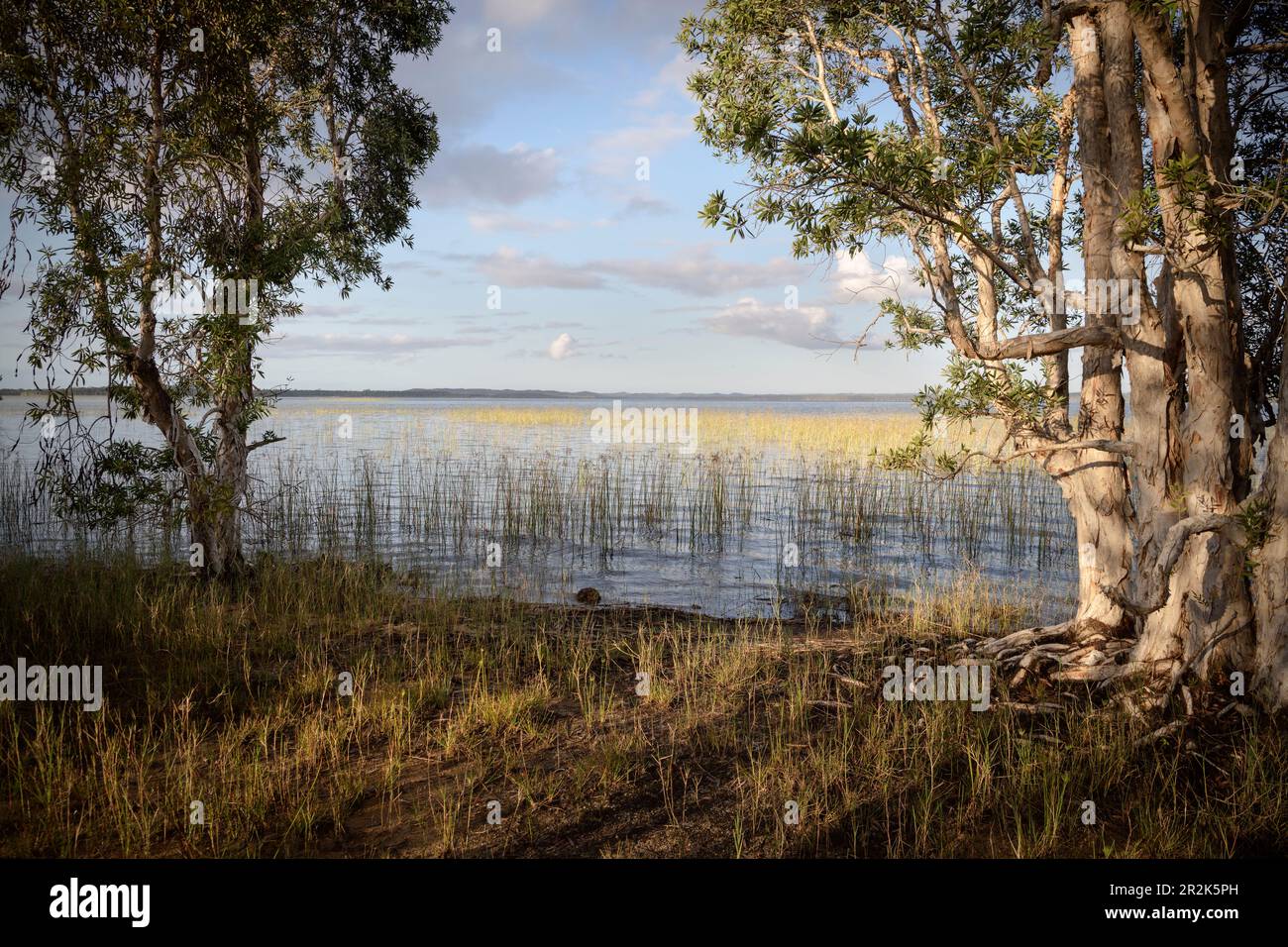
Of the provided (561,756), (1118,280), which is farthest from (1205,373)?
(561,756)

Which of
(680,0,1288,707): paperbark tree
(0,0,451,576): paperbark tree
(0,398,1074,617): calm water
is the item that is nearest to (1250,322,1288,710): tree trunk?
(680,0,1288,707): paperbark tree

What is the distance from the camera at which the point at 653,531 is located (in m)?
14.0

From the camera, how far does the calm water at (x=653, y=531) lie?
34.3 feet

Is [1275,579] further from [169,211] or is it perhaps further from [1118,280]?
[169,211]

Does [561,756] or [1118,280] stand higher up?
[1118,280]

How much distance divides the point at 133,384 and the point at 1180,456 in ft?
32.2

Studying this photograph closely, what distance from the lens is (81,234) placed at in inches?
277

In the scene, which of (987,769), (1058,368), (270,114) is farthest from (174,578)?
(1058,368)

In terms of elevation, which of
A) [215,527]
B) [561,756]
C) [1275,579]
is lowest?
[561,756]

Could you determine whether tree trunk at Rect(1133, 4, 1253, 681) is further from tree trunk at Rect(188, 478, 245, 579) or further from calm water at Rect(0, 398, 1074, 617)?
tree trunk at Rect(188, 478, 245, 579)

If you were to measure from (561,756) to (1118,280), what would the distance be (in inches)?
208

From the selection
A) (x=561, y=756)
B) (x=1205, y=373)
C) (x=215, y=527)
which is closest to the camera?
(x=561, y=756)

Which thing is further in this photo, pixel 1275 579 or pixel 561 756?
pixel 1275 579

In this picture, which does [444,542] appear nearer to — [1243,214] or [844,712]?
[844,712]
